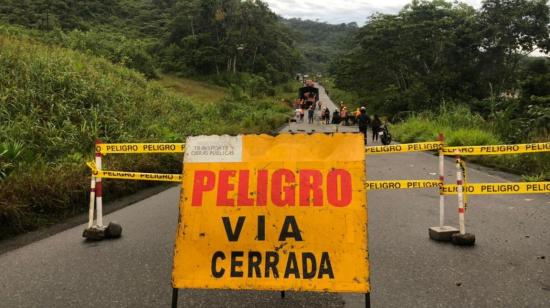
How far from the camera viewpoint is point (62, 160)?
10562 mm

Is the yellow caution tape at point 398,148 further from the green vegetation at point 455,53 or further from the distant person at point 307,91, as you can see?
the distant person at point 307,91

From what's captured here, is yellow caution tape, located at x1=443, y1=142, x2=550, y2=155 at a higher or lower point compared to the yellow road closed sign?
higher

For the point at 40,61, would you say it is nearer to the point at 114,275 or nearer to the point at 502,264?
the point at 114,275

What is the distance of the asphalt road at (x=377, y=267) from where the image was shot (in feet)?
14.5

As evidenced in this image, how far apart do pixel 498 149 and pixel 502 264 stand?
1.28m

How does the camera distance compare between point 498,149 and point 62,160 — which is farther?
point 62,160

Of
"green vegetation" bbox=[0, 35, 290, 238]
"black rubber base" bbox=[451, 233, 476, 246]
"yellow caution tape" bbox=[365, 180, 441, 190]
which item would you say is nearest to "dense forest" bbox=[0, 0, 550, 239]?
"green vegetation" bbox=[0, 35, 290, 238]

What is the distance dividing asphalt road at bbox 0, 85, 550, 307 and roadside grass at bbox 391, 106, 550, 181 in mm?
4336

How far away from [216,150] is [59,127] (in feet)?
34.7

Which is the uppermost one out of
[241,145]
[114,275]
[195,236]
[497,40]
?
[497,40]

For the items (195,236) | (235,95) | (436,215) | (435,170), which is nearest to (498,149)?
(436,215)

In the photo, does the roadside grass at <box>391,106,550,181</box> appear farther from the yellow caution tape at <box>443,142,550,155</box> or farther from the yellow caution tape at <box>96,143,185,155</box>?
the yellow caution tape at <box>96,143,185,155</box>

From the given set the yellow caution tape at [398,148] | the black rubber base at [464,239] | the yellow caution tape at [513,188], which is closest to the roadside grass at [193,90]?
the black rubber base at [464,239]

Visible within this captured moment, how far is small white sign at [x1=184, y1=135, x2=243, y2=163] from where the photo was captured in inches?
161
